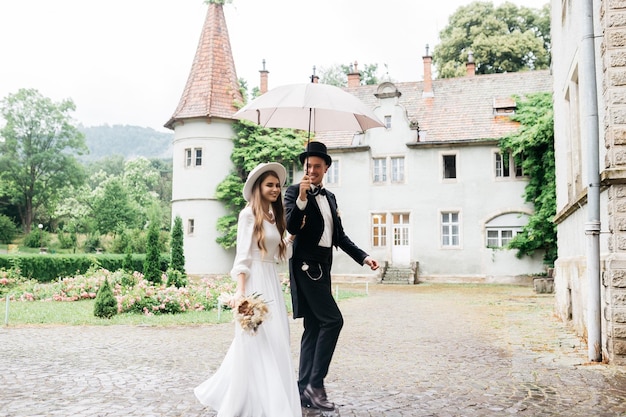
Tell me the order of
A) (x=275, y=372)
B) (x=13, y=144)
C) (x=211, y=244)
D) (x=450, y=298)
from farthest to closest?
(x=13, y=144) → (x=211, y=244) → (x=450, y=298) → (x=275, y=372)

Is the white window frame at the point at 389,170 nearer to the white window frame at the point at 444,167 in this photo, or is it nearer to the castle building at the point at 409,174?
the castle building at the point at 409,174

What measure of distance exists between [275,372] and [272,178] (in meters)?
1.51

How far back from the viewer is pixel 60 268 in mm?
22688

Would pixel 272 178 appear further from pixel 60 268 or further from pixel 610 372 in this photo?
pixel 60 268

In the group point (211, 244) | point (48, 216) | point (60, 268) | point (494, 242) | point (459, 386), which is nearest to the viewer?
point (459, 386)

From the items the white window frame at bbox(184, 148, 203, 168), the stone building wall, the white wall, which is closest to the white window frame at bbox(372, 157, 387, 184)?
the white wall

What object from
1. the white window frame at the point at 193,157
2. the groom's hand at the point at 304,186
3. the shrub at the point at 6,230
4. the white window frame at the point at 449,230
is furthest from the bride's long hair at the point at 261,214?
the shrub at the point at 6,230

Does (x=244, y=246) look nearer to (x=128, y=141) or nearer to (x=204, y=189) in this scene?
(x=204, y=189)

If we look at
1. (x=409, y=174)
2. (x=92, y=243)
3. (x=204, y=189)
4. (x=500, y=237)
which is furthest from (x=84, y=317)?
(x=92, y=243)

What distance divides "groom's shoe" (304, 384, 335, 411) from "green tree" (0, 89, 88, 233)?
2060 inches

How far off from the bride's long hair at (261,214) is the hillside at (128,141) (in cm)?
17070

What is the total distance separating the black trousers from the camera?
479 centimetres

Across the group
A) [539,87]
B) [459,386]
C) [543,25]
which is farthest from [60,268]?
[543,25]

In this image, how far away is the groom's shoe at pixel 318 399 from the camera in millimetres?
4680
